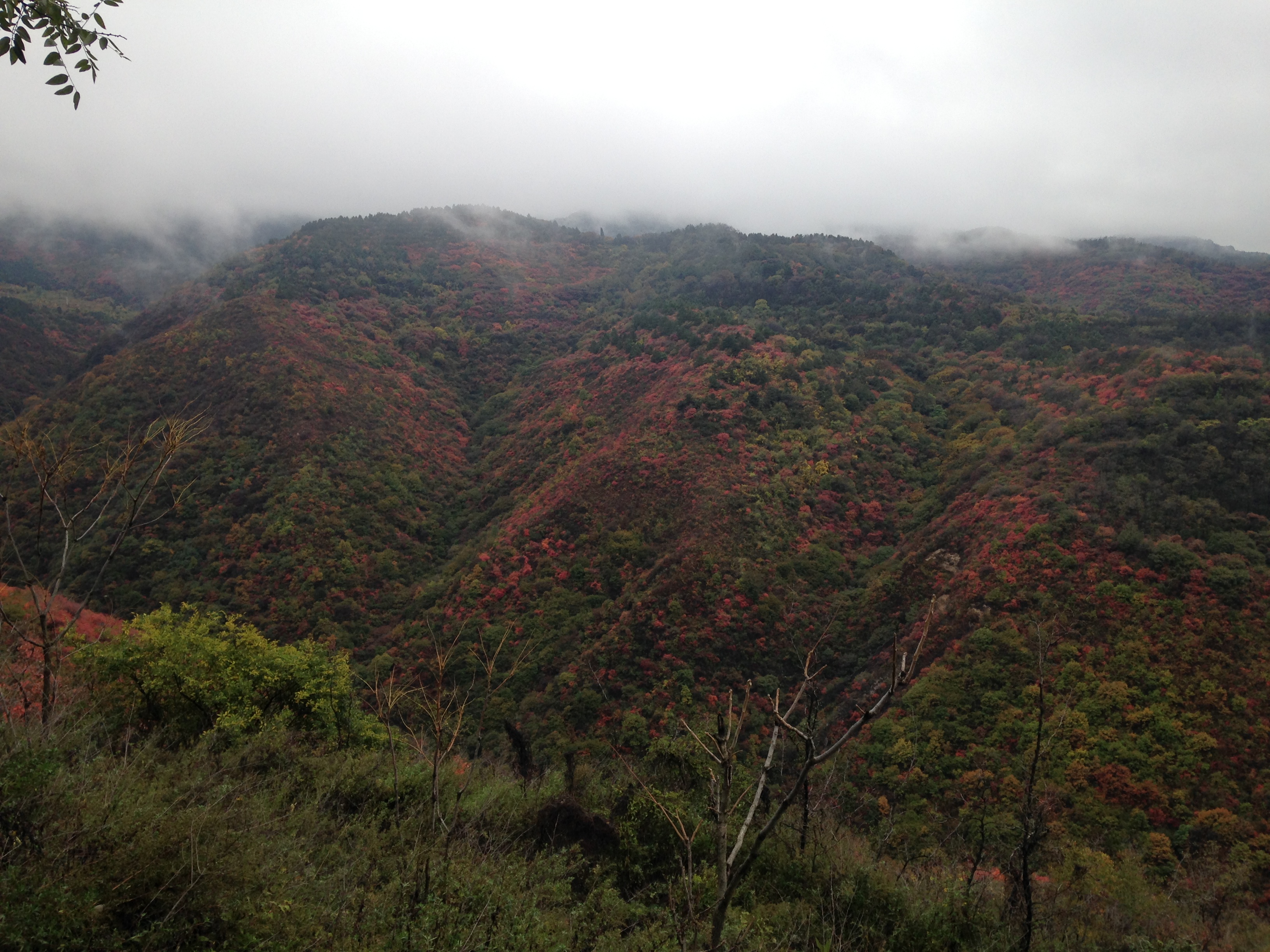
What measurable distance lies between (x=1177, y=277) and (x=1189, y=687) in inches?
3236

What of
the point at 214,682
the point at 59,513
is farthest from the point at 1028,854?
the point at 214,682

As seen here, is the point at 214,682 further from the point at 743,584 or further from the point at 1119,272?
the point at 1119,272

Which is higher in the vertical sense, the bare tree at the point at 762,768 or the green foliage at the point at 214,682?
the bare tree at the point at 762,768

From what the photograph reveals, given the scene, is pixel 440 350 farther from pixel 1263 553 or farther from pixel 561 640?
pixel 1263 553

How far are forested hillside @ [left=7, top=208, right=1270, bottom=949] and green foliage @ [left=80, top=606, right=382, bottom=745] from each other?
0.23 metres

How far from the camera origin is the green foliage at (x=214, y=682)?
10.8 meters

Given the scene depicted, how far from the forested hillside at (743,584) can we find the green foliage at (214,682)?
23 cm

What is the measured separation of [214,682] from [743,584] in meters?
21.8

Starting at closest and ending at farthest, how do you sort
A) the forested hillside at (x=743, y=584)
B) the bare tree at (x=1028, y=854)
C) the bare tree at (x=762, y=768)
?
the bare tree at (x=762, y=768)
the bare tree at (x=1028, y=854)
the forested hillside at (x=743, y=584)

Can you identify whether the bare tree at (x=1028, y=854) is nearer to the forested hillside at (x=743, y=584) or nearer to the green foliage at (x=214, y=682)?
the forested hillside at (x=743, y=584)

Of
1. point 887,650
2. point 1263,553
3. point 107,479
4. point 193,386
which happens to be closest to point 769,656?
point 887,650

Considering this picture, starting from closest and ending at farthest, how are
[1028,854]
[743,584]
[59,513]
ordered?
[59,513] < [1028,854] < [743,584]

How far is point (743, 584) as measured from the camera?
28562mm

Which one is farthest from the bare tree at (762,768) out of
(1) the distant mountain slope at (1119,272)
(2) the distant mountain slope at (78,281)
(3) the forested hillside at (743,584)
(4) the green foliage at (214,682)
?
(1) the distant mountain slope at (1119,272)
